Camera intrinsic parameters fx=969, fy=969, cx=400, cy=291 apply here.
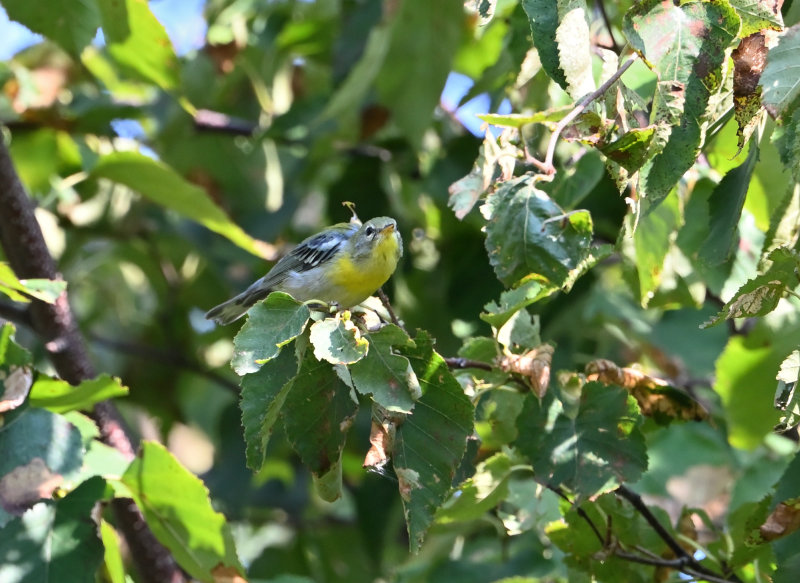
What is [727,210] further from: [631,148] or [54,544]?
[54,544]

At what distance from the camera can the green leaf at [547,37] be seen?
155 centimetres

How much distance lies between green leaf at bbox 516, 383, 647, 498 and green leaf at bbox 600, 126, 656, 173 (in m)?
0.56

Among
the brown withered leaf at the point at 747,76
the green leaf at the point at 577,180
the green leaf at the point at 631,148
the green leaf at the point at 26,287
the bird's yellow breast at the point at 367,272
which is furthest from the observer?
the bird's yellow breast at the point at 367,272

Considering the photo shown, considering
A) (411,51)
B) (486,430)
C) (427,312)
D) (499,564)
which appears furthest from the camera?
(427,312)

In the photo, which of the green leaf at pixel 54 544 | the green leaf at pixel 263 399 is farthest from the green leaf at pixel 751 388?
the green leaf at pixel 54 544

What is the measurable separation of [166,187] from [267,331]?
1.45 meters

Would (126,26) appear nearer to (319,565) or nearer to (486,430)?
(486,430)

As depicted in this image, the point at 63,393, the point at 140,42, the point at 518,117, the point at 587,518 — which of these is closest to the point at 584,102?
the point at 518,117

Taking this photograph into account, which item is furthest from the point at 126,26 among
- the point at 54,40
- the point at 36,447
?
the point at 36,447

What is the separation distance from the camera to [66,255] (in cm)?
438

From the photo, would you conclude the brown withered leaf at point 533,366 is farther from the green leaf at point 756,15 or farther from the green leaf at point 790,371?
the green leaf at point 756,15

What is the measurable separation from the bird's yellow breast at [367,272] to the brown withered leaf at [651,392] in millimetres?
1386

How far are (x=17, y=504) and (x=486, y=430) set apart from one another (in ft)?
3.55

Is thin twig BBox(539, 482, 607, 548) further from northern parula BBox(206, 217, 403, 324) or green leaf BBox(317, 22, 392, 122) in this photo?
green leaf BBox(317, 22, 392, 122)
